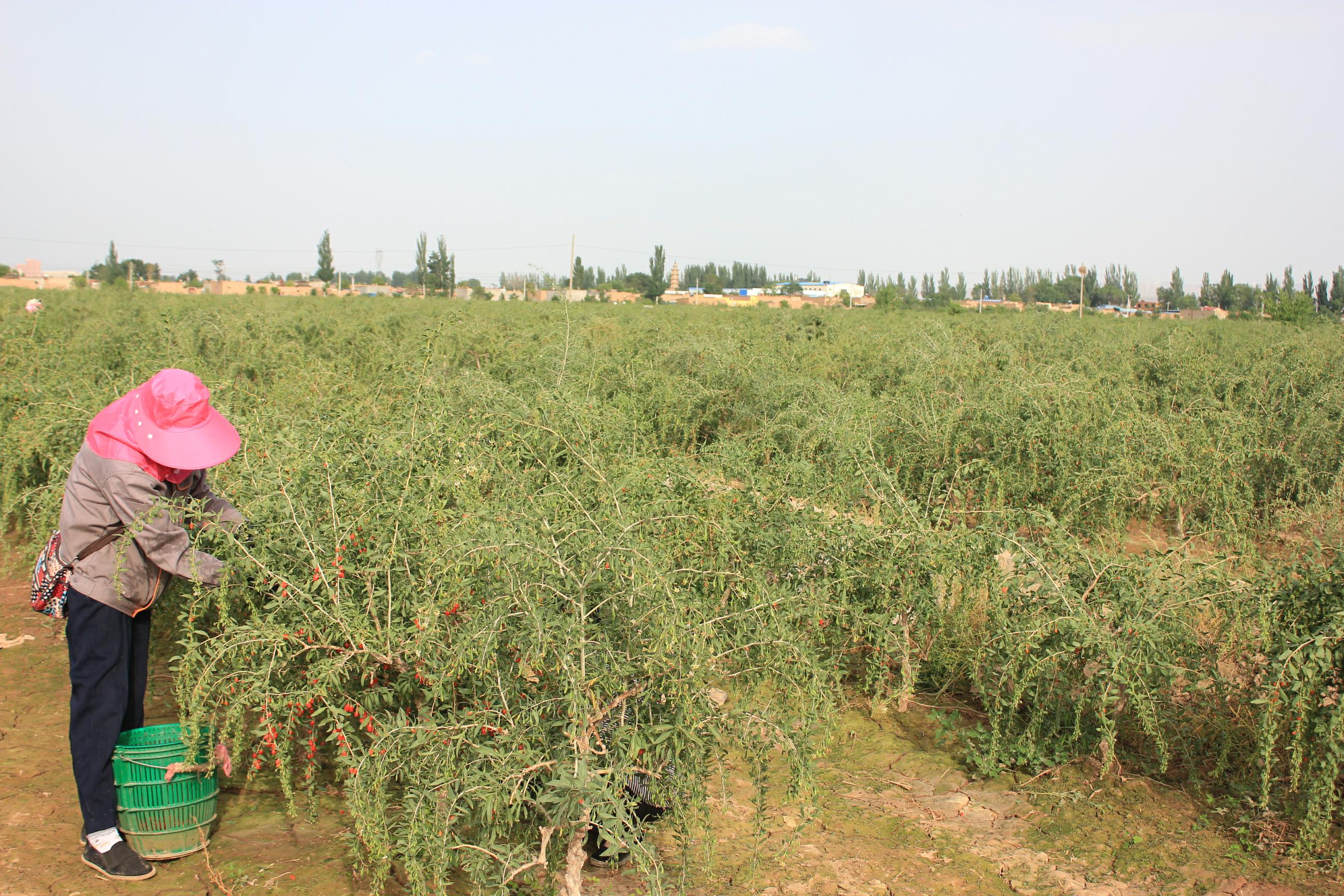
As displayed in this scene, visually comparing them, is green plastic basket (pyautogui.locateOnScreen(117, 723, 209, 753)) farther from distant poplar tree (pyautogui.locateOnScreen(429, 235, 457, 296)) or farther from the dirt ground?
distant poplar tree (pyautogui.locateOnScreen(429, 235, 457, 296))

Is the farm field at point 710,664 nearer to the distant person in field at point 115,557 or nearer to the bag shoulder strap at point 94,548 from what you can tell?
the distant person in field at point 115,557

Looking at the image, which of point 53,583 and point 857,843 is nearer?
point 53,583

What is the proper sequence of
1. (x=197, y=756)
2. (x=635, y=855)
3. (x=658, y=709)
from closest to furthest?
1. (x=635, y=855)
2. (x=658, y=709)
3. (x=197, y=756)

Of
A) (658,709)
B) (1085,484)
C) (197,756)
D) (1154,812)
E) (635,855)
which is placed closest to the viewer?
(635,855)

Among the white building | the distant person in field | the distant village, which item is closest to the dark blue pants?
the distant person in field

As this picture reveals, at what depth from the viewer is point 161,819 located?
3111 millimetres

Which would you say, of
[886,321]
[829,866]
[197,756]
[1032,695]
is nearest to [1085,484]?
[1032,695]

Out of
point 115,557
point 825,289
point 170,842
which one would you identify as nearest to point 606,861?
point 170,842

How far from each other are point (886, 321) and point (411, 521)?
1934 centimetres

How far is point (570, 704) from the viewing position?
2.34 meters

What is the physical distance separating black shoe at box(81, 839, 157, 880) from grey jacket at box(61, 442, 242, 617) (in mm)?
789

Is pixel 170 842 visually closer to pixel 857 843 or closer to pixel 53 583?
pixel 53 583

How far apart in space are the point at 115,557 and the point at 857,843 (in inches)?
109

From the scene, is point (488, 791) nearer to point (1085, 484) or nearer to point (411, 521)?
point (411, 521)
